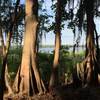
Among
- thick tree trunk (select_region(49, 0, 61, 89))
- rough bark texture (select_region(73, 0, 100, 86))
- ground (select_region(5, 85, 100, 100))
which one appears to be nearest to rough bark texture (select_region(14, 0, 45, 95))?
ground (select_region(5, 85, 100, 100))

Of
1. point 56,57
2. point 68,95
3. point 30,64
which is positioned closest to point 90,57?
point 56,57

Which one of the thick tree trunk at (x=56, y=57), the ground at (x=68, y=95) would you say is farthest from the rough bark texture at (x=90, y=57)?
the ground at (x=68, y=95)

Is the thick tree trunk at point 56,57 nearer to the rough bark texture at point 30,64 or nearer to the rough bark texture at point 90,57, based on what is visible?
the rough bark texture at point 90,57

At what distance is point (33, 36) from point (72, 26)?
4.30 metres

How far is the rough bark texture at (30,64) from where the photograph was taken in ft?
31.6

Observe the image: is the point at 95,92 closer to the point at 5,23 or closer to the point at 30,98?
the point at 30,98

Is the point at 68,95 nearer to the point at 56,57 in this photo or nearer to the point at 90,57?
the point at 56,57

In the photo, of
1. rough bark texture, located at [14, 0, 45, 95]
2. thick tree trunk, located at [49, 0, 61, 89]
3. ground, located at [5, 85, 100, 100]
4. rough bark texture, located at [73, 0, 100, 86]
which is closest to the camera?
ground, located at [5, 85, 100, 100]

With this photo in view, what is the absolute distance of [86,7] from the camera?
1241cm

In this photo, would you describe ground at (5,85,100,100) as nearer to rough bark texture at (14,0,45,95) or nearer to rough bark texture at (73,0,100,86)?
rough bark texture at (14,0,45,95)

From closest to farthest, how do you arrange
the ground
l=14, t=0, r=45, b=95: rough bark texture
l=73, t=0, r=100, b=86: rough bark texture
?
the ground
l=14, t=0, r=45, b=95: rough bark texture
l=73, t=0, r=100, b=86: rough bark texture

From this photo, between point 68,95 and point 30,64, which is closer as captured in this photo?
point 30,64

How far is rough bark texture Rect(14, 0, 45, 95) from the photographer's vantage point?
31.6ft

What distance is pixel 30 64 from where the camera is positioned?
9703mm
